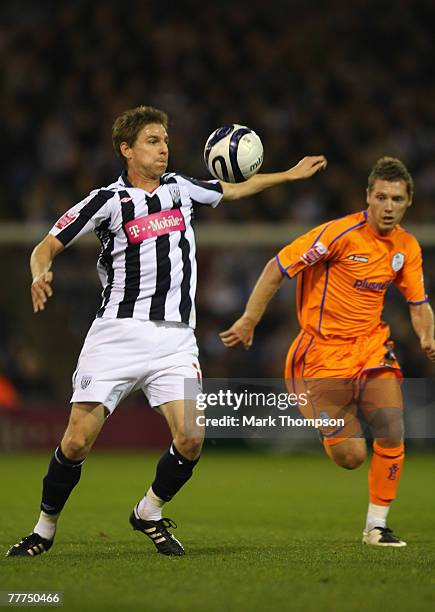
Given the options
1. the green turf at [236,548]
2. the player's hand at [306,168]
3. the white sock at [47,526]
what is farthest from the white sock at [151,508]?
the player's hand at [306,168]

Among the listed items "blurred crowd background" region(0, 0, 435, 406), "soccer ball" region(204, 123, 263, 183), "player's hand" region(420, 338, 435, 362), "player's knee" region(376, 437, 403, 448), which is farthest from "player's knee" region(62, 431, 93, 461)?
"blurred crowd background" region(0, 0, 435, 406)

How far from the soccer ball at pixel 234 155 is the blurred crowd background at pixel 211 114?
7.09 m

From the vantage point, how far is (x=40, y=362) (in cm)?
1360

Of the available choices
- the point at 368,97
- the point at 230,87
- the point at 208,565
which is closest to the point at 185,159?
the point at 230,87

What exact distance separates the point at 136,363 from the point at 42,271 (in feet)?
2.24

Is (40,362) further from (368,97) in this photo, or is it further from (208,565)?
(208,565)

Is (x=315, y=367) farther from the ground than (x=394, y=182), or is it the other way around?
(x=394, y=182)

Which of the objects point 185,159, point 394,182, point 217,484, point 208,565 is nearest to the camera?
point 208,565

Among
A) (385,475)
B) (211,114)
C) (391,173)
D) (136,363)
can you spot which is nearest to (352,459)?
(385,475)

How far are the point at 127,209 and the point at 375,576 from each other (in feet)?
7.26

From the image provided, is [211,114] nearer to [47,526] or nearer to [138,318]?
[138,318]

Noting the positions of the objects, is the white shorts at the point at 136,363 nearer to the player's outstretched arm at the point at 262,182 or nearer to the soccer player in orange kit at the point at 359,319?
the soccer player in orange kit at the point at 359,319

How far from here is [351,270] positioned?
6.28 m

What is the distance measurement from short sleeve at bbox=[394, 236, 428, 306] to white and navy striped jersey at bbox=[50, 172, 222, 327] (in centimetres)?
138
